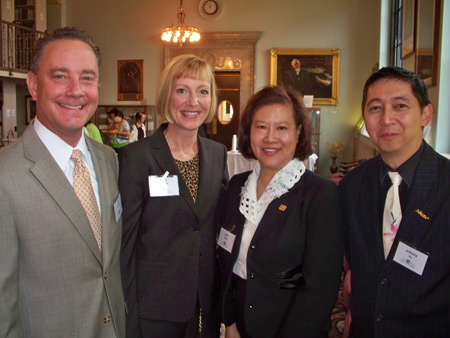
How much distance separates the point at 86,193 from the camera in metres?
1.56

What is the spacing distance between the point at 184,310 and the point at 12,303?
810 millimetres

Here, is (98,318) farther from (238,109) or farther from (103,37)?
(103,37)

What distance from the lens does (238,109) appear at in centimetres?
1150

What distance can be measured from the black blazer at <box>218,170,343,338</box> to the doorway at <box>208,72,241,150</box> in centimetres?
976

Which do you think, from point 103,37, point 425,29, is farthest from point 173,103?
point 103,37

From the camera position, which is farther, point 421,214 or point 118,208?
point 118,208

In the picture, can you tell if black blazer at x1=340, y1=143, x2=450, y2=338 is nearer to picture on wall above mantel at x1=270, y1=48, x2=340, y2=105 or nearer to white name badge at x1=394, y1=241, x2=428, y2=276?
white name badge at x1=394, y1=241, x2=428, y2=276

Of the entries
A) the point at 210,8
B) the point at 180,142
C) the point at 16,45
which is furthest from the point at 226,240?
the point at 16,45

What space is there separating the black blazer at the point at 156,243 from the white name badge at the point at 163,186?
0.08 ft

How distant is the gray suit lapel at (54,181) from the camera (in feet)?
4.53

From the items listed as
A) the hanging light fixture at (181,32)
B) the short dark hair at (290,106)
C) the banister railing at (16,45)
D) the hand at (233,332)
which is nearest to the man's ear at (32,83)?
the short dark hair at (290,106)

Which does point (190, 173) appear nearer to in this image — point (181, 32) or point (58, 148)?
point (58, 148)

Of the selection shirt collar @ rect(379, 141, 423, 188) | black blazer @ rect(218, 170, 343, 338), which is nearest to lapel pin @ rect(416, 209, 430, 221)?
shirt collar @ rect(379, 141, 423, 188)

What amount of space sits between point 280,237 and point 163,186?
24.1 inches
